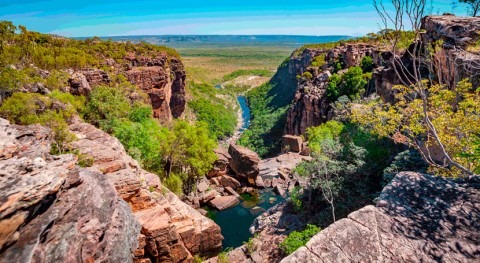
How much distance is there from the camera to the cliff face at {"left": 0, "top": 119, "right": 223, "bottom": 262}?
880 centimetres

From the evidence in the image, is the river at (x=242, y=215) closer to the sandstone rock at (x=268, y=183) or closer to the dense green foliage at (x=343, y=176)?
the sandstone rock at (x=268, y=183)

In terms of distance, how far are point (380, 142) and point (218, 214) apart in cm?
2351

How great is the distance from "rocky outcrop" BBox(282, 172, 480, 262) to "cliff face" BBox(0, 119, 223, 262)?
7.62 m

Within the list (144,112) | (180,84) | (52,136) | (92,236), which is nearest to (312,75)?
(180,84)

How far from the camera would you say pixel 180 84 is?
8606cm

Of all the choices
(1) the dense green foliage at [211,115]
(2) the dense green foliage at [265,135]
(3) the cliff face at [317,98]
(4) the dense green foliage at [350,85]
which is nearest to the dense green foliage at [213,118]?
(1) the dense green foliage at [211,115]

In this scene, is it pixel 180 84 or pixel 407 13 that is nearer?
pixel 407 13

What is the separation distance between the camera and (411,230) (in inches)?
299

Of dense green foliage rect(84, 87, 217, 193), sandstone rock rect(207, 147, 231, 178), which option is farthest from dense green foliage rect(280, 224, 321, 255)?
sandstone rock rect(207, 147, 231, 178)

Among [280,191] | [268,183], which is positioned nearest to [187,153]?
Answer: [280,191]

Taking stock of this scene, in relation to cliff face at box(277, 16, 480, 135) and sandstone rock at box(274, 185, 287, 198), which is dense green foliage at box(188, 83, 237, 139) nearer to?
cliff face at box(277, 16, 480, 135)

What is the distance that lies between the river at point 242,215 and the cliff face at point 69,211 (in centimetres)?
1731

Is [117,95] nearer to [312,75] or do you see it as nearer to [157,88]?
[157,88]

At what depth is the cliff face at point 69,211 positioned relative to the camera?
8805 millimetres
